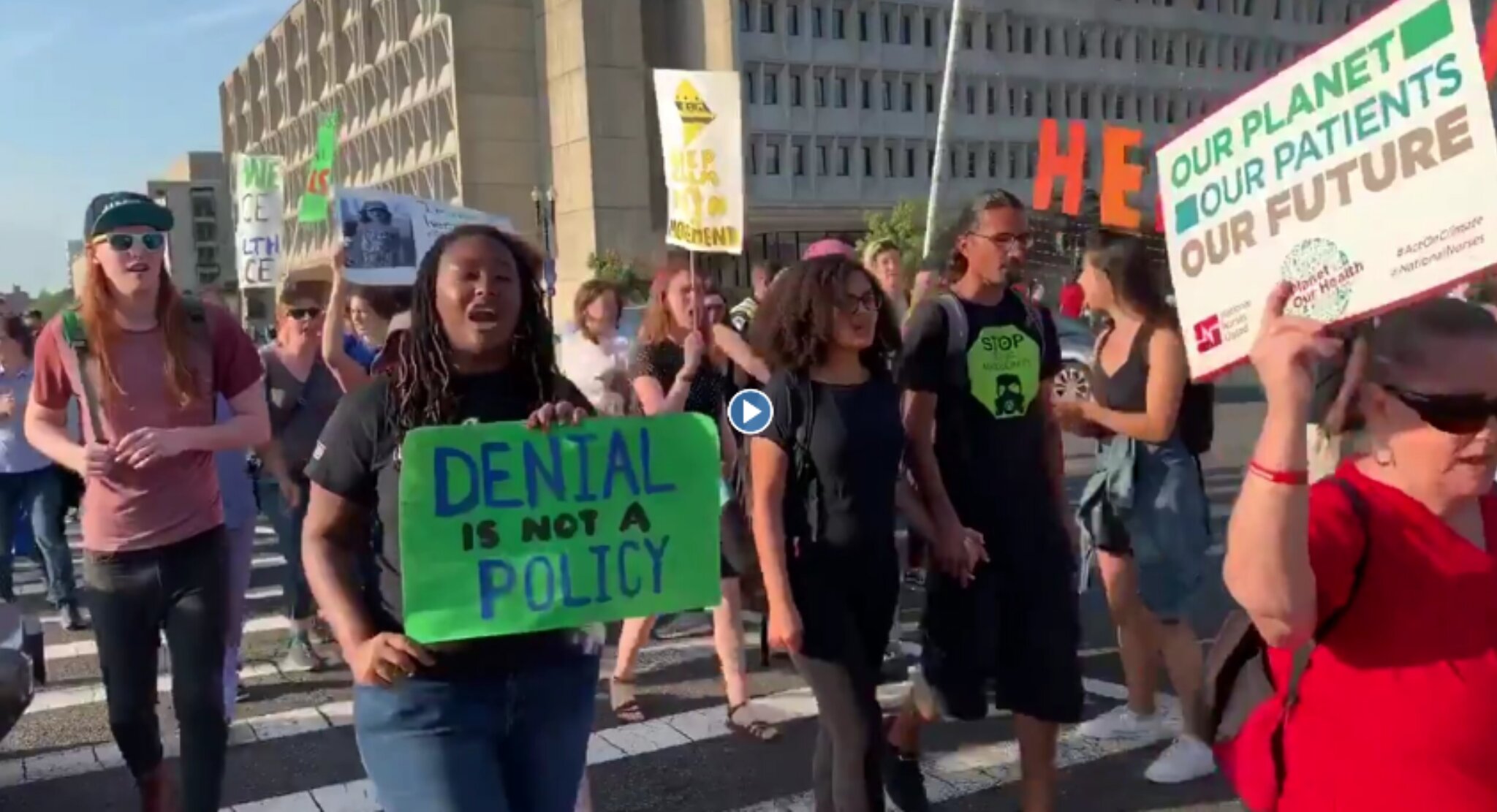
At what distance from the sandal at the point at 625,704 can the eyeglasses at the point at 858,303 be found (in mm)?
2611

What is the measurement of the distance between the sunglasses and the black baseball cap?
326 centimetres

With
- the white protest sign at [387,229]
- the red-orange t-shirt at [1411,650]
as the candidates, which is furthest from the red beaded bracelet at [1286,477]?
the white protest sign at [387,229]

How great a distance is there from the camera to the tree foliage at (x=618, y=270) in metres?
53.4

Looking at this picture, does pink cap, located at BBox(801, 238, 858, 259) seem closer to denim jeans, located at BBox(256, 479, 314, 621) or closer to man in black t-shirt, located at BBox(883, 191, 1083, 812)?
man in black t-shirt, located at BBox(883, 191, 1083, 812)

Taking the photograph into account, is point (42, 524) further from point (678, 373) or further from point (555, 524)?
point (555, 524)

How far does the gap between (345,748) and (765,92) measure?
56.5 metres

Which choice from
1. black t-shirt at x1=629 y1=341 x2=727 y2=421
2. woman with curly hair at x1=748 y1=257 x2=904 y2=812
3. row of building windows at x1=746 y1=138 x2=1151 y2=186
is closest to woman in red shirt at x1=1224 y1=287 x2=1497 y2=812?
woman with curly hair at x1=748 y1=257 x2=904 y2=812

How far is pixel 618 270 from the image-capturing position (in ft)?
181

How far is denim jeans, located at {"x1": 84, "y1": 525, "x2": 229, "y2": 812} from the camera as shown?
3.68 meters

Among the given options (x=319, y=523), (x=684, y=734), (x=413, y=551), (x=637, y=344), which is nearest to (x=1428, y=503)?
(x=413, y=551)

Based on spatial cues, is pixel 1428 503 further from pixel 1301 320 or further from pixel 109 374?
pixel 109 374

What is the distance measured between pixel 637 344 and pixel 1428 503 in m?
4.31

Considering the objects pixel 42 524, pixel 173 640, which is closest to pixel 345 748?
pixel 173 640

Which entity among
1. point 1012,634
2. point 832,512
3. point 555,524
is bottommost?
point 1012,634
